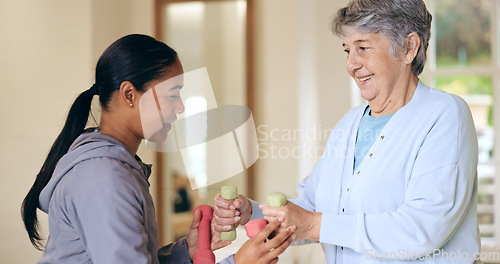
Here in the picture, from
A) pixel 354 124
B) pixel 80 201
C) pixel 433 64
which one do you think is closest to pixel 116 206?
pixel 80 201

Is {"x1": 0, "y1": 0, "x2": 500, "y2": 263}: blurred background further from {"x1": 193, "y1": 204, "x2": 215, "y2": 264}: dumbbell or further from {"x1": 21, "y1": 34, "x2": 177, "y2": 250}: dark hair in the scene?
{"x1": 21, "y1": 34, "x2": 177, "y2": 250}: dark hair

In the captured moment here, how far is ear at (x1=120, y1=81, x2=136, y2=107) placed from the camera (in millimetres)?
1096

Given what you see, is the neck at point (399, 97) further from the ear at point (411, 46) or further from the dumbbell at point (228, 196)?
the dumbbell at point (228, 196)

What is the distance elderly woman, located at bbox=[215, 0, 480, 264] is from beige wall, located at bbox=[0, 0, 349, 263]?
5.47 feet

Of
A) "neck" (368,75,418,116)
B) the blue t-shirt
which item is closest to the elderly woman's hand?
the blue t-shirt

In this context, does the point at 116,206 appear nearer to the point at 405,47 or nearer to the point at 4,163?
the point at 405,47

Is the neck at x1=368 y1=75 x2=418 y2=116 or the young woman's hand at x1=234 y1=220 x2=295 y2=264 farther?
the neck at x1=368 y1=75 x2=418 y2=116

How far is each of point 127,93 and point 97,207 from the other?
272mm

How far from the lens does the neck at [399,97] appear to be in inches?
51.6

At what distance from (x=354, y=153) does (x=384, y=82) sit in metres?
0.21

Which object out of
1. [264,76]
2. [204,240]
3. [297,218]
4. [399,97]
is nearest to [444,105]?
[399,97]

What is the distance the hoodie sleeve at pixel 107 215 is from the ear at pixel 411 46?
30.1 inches

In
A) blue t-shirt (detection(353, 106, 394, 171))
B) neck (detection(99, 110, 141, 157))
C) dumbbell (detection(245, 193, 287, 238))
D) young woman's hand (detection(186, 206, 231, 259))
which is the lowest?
young woman's hand (detection(186, 206, 231, 259))

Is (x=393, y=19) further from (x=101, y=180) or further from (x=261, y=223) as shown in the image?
(x=101, y=180)
